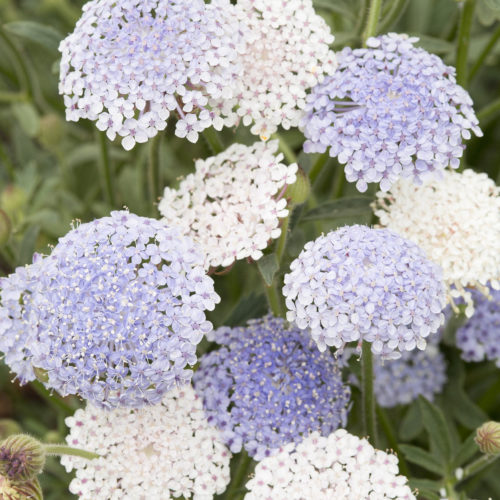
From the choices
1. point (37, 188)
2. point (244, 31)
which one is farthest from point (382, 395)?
point (37, 188)

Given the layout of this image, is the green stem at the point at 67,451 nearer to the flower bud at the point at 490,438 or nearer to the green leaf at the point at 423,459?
the green leaf at the point at 423,459

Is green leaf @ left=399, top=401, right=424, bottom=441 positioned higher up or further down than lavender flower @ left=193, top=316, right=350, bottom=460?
further down

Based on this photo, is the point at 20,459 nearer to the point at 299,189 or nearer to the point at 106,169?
the point at 299,189

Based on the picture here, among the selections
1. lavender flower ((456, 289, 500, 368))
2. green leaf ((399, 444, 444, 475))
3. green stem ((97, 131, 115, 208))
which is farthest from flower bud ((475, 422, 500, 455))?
green stem ((97, 131, 115, 208))

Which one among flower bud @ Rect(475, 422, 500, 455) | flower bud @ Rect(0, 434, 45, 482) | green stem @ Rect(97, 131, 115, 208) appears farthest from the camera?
green stem @ Rect(97, 131, 115, 208)

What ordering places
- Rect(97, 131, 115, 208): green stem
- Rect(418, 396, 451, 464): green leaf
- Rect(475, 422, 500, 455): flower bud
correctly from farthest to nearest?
Rect(97, 131, 115, 208): green stem, Rect(418, 396, 451, 464): green leaf, Rect(475, 422, 500, 455): flower bud

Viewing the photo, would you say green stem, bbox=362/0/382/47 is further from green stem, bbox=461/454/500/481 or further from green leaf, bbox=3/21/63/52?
green stem, bbox=461/454/500/481
